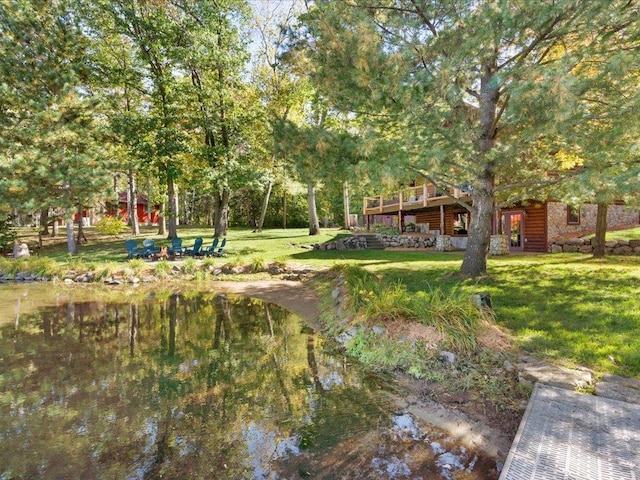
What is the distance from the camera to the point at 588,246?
14.0 metres

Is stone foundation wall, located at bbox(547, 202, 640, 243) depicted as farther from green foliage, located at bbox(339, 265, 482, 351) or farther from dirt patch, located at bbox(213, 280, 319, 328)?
green foliage, located at bbox(339, 265, 482, 351)

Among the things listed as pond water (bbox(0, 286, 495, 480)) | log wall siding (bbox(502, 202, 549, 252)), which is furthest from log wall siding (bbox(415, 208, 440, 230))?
pond water (bbox(0, 286, 495, 480))

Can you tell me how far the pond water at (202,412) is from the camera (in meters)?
3.17

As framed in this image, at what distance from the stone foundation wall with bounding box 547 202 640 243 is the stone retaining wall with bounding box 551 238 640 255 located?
71cm

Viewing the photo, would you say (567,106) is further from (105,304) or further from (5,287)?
(5,287)

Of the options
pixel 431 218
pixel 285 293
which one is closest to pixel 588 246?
pixel 431 218

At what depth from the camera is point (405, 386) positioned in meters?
4.73

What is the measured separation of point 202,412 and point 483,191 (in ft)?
24.4

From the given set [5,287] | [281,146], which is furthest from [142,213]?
[281,146]

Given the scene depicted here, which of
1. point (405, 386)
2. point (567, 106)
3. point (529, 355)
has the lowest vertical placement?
point (405, 386)

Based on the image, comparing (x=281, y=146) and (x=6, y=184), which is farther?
(x=6, y=184)

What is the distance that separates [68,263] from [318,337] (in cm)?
1228

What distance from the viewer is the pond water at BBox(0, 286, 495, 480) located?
3.17 metres

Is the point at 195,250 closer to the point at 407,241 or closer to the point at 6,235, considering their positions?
the point at 6,235
